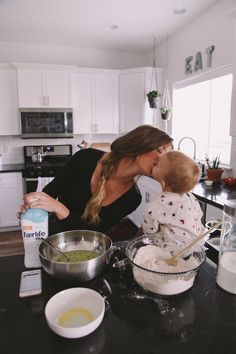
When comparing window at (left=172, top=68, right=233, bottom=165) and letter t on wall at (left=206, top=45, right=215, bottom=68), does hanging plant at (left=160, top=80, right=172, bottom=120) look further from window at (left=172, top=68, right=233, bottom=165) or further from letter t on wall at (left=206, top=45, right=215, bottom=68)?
letter t on wall at (left=206, top=45, right=215, bottom=68)

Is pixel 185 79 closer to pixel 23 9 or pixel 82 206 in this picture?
pixel 23 9

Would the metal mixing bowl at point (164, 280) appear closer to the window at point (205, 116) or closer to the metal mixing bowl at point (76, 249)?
the metal mixing bowl at point (76, 249)

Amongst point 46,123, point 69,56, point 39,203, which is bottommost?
point 39,203

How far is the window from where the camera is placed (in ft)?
10.2

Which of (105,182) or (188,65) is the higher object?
(188,65)

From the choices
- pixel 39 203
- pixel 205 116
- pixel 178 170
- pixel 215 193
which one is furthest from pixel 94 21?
pixel 39 203

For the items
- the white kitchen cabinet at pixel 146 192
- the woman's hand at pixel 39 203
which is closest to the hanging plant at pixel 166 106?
the white kitchen cabinet at pixel 146 192

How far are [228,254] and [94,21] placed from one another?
335cm

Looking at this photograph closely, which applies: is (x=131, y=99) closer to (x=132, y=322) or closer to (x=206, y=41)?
(x=206, y=41)

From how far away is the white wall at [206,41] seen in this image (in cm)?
272

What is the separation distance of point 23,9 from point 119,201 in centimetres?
276

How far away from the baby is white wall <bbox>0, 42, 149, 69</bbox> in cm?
366

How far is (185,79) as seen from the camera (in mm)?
3613

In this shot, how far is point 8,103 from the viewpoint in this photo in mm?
3957
